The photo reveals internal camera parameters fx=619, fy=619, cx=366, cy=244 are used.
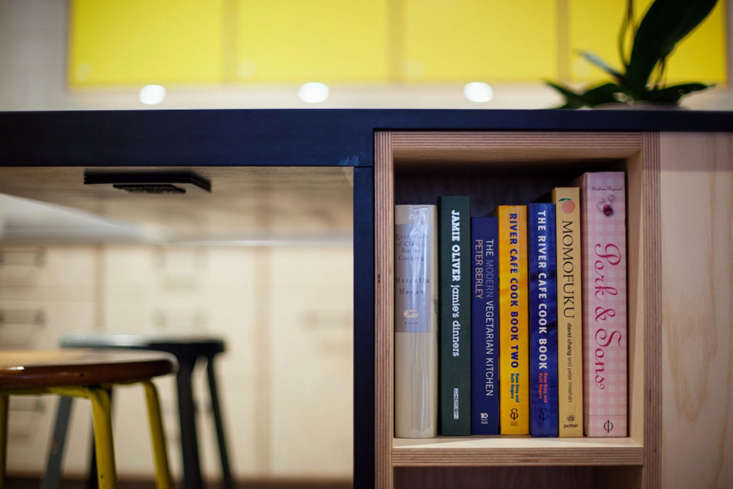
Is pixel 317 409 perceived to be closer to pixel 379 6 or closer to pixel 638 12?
pixel 379 6

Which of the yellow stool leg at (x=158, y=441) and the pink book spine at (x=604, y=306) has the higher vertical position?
the pink book spine at (x=604, y=306)

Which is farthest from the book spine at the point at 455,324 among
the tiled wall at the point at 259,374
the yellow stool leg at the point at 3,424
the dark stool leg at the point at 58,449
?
the tiled wall at the point at 259,374

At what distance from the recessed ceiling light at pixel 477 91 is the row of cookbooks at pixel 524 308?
2.54 m

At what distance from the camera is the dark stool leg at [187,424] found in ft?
5.48

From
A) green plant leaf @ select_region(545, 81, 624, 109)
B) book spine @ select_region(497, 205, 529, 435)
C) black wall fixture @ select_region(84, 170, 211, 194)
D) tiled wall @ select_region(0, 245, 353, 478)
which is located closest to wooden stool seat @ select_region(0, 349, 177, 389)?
black wall fixture @ select_region(84, 170, 211, 194)

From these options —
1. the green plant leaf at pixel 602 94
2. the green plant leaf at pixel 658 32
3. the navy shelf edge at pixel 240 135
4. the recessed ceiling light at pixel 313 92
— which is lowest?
the navy shelf edge at pixel 240 135

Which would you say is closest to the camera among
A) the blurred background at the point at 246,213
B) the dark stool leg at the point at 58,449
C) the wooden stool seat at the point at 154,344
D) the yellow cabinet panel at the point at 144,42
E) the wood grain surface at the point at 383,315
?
the wood grain surface at the point at 383,315

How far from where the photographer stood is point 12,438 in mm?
2727

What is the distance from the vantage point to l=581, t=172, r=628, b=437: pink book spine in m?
0.80

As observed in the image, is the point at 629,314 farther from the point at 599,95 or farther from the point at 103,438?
the point at 103,438

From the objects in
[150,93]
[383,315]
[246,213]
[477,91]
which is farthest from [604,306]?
[150,93]

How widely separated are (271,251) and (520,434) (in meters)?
2.01

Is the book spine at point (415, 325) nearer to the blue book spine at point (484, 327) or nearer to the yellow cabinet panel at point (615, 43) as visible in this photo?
the blue book spine at point (484, 327)

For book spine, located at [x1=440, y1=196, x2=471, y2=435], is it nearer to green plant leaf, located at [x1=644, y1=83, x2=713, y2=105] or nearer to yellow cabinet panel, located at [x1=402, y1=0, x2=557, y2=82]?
green plant leaf, located at [x1=644, y1=83, x2=713, y2=105]
